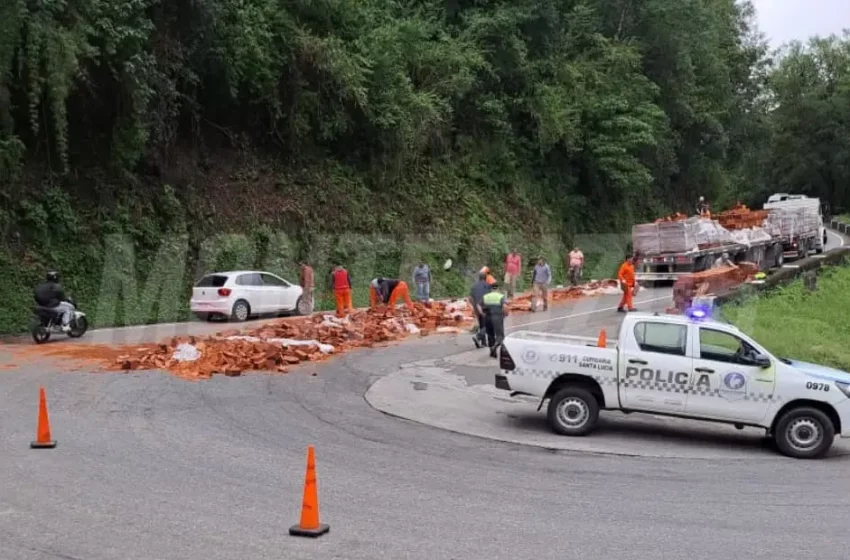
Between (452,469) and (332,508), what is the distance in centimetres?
228

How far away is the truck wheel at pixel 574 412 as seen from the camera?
42.1 ft

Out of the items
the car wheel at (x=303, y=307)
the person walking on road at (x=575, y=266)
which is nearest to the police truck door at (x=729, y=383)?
the car wheel at (x=303, y=307)

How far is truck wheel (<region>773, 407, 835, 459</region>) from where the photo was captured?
1218 cm

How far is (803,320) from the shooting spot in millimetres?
23250

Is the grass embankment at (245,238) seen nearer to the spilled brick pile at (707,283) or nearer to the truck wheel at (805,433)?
the spilled brick pile at (707,283)

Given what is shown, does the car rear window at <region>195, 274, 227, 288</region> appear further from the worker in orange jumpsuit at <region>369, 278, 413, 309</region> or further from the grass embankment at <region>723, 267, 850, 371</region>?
the grass embankment at <region>723, 267, 850, 371</region>

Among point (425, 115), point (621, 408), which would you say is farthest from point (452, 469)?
point (425, 115)

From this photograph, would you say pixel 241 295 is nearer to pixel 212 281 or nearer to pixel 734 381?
pixel 212 281

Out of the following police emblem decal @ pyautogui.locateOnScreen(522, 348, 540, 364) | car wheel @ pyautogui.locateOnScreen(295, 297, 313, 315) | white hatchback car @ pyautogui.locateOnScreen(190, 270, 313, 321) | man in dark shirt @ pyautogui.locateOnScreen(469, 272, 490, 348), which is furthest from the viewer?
car wheel @ pyautogui.locateOnScreen(295, 297, 313, 315)

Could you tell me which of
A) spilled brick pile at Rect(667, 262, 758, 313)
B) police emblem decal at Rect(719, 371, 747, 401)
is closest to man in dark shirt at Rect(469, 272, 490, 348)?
spilled brick pile at Rect(667, 262, 758, 313)

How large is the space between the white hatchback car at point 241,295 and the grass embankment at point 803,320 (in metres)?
12.7

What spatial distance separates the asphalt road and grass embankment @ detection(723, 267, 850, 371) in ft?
22.7

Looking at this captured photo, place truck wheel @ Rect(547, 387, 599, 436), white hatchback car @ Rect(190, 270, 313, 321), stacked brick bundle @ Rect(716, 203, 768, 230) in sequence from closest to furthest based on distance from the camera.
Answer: truck wheel @ Rect(547, 387, 599, 436)
white hatchback car @ Rect(190, 270, 313, 321)
stacked brick bundle @ Rect(716, 203, 768, 230)

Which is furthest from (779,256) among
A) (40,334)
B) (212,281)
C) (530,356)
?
(40,334)
